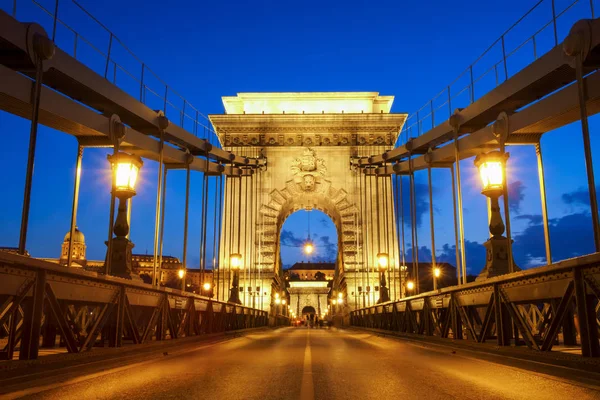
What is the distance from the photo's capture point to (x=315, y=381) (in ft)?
20.3

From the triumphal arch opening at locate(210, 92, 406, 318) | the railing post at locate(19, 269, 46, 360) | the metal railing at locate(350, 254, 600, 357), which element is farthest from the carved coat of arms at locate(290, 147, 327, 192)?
the railing post at locate(19, 269, 46, 360)

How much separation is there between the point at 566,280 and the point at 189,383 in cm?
446

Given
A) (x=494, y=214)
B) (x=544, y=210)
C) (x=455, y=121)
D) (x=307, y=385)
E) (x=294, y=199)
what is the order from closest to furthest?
1. (x=307, y=385)
2. (x=494, y=214)
3. (x=544, y=210)
4. (x=455, y=121)
5. (x=294, y=199)

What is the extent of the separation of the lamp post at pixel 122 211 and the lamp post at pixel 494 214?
6953mm

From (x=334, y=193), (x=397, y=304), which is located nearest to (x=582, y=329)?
(x=397, y=304)

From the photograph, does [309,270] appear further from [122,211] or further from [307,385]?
[307,385]

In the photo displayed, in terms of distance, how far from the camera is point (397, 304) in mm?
18984

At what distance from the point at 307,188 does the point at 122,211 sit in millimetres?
29601

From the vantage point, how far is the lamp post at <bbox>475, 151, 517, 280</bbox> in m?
11.1

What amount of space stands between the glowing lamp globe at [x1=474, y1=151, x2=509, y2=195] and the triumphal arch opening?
89.2 ft

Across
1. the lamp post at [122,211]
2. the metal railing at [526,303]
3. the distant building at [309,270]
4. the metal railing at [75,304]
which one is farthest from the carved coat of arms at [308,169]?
the distant building at [309,270]

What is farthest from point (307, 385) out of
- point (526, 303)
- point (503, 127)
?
point (503, 127)

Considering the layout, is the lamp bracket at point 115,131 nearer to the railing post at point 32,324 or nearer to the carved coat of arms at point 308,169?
the railing post at point 32,324

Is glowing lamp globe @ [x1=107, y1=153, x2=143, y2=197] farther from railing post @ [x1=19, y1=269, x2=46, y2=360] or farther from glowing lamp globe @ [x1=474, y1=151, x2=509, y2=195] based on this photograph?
glowing lamp globe @ [x1=474, y1=151, x2=509, y2=195]
